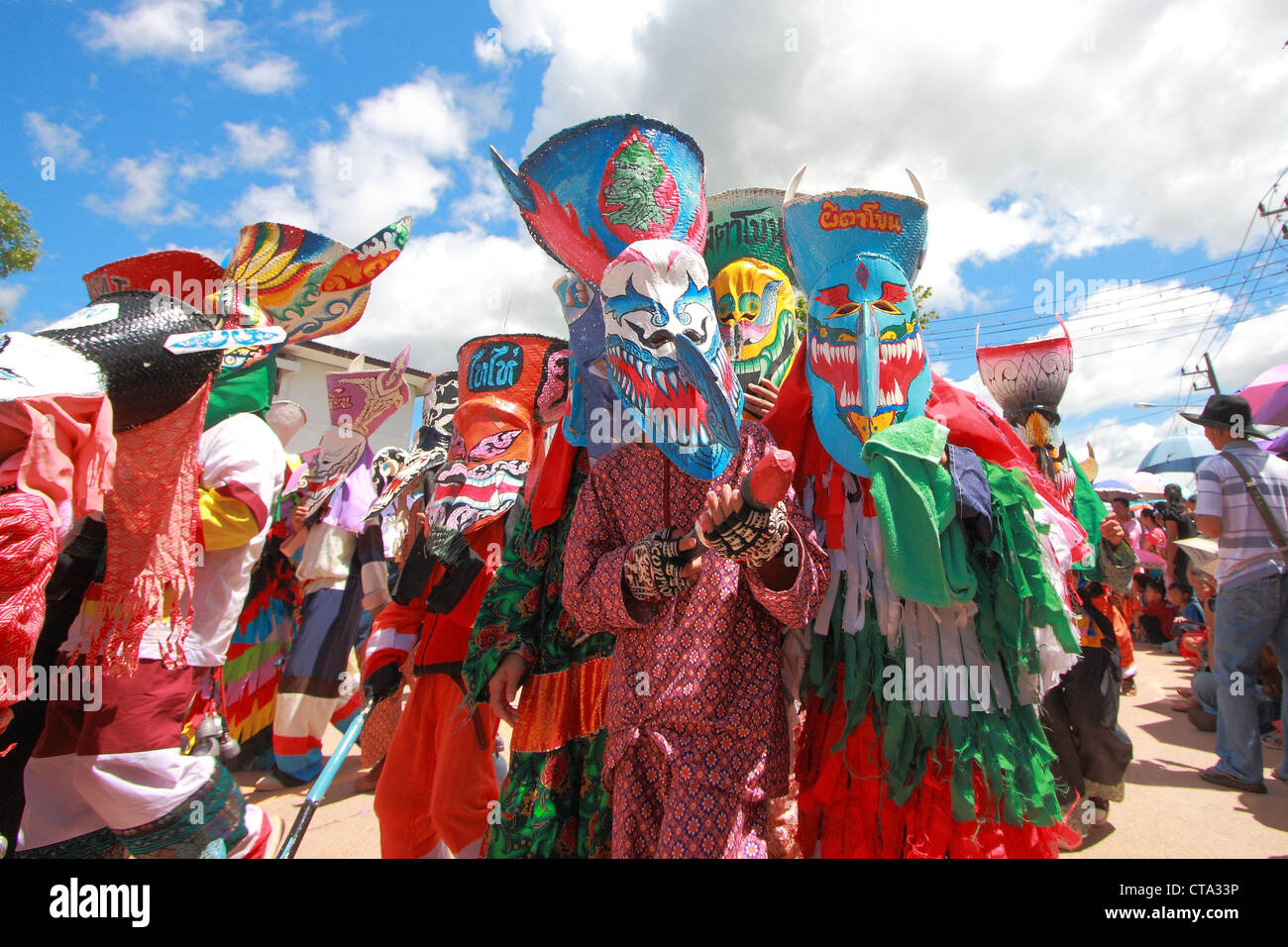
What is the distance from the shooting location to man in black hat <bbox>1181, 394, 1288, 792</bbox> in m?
3.97

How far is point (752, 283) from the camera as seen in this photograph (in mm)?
2672

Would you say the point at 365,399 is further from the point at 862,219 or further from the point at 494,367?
the point at 862,219

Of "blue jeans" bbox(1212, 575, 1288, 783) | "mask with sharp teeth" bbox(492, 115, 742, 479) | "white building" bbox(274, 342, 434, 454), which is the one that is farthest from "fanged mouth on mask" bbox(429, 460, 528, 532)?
"white building" bbox(274, 342, 434, 454)

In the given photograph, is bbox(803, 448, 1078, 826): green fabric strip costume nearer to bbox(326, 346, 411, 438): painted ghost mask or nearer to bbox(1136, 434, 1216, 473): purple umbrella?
bbox(326, 346, 411, 438): painted ghost mask

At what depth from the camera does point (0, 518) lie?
1.46 metres

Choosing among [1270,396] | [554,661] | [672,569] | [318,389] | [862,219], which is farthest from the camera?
[318,389]

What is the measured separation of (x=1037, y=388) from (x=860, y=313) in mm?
2128

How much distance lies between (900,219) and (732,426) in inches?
36.7

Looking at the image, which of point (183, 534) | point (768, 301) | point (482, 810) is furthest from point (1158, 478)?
point (183, 534)

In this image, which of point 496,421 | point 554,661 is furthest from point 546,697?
point 496,421

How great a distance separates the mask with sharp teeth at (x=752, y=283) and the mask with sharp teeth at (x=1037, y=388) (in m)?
1.43

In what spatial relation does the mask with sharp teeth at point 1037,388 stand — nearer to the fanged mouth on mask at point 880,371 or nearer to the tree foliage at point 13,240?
the fanged mouth on mask at point 880,371

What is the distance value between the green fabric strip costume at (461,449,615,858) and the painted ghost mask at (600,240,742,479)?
0.53 meters
